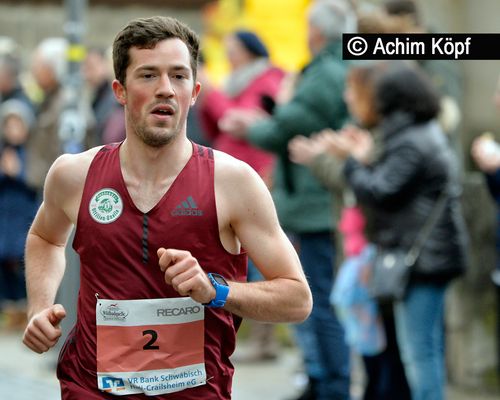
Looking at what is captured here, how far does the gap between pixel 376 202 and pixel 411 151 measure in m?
0.29

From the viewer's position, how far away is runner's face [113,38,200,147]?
3908mm

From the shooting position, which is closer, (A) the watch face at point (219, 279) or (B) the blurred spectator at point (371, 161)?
(A) the watch face at point (219, 279)

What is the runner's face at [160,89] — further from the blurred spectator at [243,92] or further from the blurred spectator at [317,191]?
the blurred spectator at [243,92]

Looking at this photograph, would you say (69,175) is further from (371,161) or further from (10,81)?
(10,81)

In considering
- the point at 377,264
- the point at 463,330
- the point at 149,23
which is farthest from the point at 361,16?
the point at 149,23

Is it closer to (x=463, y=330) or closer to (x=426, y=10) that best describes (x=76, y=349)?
(x=463, y=330)

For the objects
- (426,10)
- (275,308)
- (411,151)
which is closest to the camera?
(275,308)

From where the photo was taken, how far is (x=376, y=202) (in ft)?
20.8

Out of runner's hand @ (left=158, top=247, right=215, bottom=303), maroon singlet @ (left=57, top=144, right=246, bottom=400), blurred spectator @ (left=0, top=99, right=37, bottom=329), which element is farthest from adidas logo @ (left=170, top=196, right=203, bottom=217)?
blurred spectator @ (left=0, top=99, right=37, bottom=329)

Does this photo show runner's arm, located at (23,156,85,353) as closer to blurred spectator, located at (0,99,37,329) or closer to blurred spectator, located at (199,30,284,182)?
blurred spectator, located at (199,30,284,182)

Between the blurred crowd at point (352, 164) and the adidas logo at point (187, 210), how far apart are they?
2.44 meters

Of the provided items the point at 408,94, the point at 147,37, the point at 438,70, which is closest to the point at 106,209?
the point at 147,37

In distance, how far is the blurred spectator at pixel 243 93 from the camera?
845 cm

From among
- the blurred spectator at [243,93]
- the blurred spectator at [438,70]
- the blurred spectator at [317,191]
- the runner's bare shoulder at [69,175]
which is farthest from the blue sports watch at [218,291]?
the blurred spectator at [243,93]
